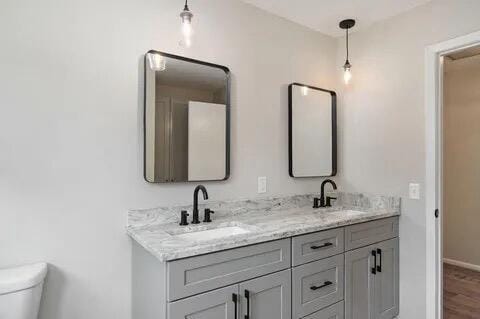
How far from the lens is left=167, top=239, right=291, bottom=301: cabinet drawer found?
1268mm

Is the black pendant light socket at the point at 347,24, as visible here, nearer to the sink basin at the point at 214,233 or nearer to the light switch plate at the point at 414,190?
the light switch plate at the point at 414,190

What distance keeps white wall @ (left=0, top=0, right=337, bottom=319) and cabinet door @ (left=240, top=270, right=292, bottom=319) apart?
27.0 inches

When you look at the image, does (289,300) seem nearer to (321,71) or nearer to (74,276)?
(74,276)

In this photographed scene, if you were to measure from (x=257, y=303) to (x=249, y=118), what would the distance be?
1.24 meters

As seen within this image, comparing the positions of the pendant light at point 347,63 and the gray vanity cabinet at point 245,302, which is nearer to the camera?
the gray vanity cabinet at point 245,302

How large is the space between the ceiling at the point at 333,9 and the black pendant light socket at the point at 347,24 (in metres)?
0.04

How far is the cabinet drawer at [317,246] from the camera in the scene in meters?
1.69

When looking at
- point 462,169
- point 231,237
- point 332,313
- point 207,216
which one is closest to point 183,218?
point 207,216

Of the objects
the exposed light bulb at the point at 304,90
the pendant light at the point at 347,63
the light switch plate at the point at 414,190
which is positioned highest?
the pendant light at the point at 347,63

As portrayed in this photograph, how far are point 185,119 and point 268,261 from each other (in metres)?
1.00

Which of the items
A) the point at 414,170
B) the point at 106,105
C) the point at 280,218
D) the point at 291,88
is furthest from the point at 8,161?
the point at 414,170

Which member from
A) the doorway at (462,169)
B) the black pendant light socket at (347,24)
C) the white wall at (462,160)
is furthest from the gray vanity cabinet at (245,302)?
the white wall at (462,160)

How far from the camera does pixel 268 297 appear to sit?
1.55 metres

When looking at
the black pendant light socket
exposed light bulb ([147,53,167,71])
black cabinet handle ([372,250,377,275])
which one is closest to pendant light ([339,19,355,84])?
the black pendant light socket
